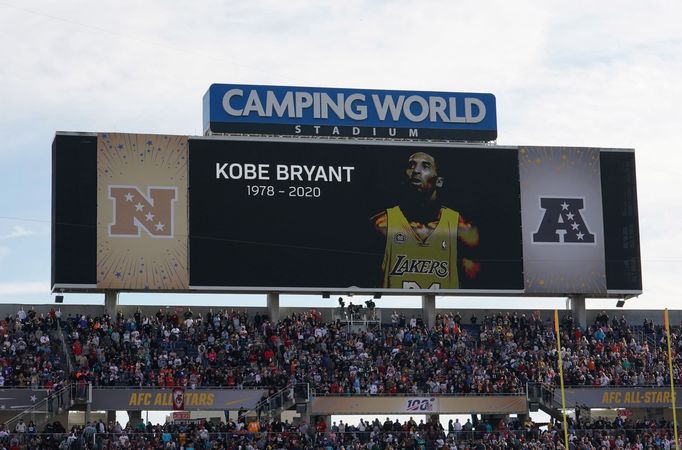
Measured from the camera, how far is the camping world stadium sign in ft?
194

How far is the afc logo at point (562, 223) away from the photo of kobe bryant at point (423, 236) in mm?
2702

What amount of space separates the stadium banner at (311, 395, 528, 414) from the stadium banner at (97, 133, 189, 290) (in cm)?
671

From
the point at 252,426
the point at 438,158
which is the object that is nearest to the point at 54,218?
the point at 252,426

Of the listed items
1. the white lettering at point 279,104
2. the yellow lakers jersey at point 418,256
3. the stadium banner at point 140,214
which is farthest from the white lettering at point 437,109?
the stadium banner at point 140,214

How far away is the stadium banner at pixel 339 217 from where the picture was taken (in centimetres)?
5734

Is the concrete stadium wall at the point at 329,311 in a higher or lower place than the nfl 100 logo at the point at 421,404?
higher

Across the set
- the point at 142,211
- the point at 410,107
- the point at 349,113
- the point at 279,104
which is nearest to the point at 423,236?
the point at 410,107

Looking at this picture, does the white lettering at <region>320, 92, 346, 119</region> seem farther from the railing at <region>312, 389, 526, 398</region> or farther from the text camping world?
the railing at <region>312, 389, 526, 398</region>

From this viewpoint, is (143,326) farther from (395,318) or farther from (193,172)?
(395,318)

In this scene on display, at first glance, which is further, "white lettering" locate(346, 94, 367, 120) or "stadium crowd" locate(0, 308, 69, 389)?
"white lettering" locate(346, 94, 367, 120)

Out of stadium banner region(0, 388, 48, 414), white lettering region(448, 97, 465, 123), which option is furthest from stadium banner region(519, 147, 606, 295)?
stadium banner region(0, 388, 48, 414)

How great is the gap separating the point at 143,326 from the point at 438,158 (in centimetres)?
1238

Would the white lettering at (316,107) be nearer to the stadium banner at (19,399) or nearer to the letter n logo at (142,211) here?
the letter n logo at (142,211)

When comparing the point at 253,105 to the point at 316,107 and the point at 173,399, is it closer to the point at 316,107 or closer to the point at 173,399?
the point at 316,107
